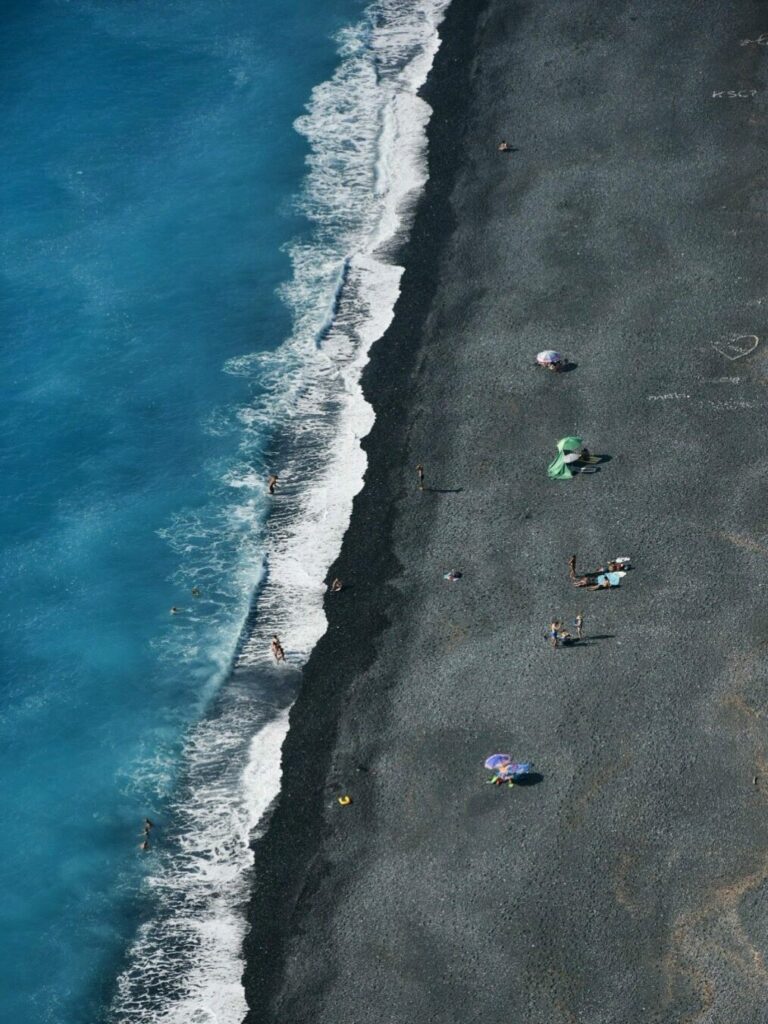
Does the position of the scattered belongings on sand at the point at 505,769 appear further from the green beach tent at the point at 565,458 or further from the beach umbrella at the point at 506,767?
the green beach tent at the point at 565,458

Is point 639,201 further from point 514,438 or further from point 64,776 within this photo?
point 64,776

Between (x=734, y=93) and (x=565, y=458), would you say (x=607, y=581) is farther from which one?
(x=734, y=93)

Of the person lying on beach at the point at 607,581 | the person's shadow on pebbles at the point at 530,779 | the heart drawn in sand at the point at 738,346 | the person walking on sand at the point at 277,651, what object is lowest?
the person's shadow on pebbles at the point at 530,779

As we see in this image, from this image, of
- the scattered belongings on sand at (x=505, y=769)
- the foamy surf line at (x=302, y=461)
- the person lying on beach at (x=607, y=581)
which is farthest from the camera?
the person lying on beach at (x=607, y=581)

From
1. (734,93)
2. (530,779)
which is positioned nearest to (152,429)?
(530,779)

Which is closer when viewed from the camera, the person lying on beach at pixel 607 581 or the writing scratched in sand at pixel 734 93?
the person lying on beach at pixel 607 581

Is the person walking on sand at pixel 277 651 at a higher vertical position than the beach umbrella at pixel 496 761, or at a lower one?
higher

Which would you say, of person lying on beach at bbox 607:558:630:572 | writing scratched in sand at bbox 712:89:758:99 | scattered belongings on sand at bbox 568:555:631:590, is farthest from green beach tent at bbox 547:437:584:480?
writing scratched in sand at bbox 712:89:758:99

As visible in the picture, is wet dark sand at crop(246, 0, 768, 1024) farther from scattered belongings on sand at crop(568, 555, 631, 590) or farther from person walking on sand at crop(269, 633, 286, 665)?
person walking on sand at crop(269, 633, 286, 665)

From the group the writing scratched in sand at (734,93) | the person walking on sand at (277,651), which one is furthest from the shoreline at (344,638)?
the writing scratched in sand at (734,93)
